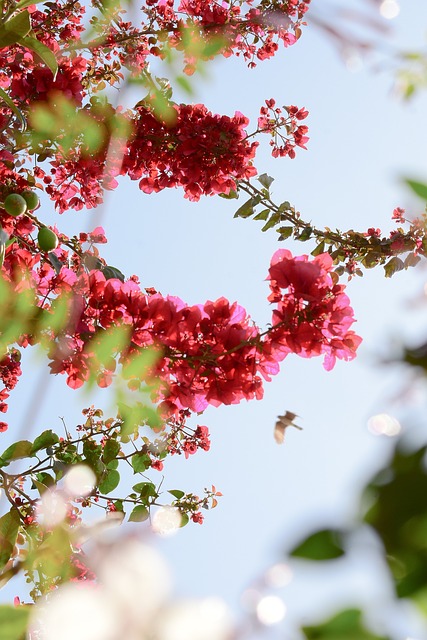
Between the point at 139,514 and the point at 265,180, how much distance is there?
1395 millimetres

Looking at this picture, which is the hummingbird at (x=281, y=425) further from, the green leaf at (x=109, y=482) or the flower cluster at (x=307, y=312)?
the green leaf at (x=109, y=482)

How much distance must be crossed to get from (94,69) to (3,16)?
1.16m

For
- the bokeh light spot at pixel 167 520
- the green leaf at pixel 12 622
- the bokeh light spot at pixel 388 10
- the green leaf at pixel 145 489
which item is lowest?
the green leaf at pixel 12 622

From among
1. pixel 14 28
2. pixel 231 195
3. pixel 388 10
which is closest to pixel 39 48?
pixel 14 28

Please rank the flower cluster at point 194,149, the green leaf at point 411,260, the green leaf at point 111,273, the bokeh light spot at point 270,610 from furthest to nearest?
the green leaf at point 411,260
the flower cluster at point 194,149
the green leaf at point 111,273
the bokeh light spot at point 270,610

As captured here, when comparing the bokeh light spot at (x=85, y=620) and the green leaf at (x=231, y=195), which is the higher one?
the green leaf at (x=231, y=195)

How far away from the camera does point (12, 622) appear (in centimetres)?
36

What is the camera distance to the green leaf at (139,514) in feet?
6.96

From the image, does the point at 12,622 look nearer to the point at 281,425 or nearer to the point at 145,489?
the point at 281,425

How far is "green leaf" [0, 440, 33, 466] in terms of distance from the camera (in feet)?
6.14

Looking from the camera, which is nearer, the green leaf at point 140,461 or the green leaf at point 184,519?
the green leaf at point 184,519

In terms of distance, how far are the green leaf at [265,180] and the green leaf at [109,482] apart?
1.28 meters

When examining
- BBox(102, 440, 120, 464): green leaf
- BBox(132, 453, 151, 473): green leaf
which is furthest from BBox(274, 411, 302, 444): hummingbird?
BBox(132, 453, 151, 473): green leaf

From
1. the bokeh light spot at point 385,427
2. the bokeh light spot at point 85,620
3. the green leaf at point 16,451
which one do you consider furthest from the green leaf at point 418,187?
→ the green leaf at point 16,451
